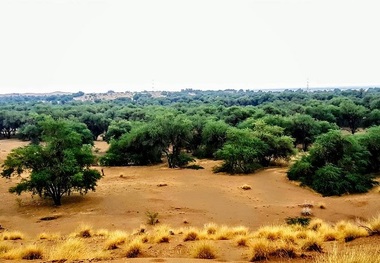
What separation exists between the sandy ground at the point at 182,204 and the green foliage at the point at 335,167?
1290 millimetres

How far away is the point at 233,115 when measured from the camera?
232ft

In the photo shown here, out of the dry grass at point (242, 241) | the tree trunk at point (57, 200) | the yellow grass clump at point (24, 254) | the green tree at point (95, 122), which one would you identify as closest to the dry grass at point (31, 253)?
the yellow grass clump at point (24, 254)

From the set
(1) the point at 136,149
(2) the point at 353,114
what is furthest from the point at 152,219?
(2) the point at 353,114

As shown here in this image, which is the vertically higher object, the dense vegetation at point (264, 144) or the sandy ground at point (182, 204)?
the dense vegetation at point (264, 144)

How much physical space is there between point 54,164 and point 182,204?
10.1 metres

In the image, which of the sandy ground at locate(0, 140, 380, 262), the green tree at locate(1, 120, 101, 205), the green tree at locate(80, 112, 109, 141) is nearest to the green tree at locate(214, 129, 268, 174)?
the sandy ground at locate(0, 140, 380, 262)

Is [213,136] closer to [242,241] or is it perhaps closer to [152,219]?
[152,219]

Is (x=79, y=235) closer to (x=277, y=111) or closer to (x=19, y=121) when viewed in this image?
(x=277, y=111)

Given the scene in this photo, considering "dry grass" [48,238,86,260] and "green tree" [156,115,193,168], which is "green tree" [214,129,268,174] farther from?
"dry grass" [48,238,86,260]

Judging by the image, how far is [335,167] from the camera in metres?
34.9

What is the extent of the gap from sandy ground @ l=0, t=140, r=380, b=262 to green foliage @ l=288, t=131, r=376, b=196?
1290mm

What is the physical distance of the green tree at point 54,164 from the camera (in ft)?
93.4

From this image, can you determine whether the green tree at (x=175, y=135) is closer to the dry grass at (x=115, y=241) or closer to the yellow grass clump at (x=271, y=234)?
the yellow grass clump at (x=271, y=234)

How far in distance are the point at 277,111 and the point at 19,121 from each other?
183ft
